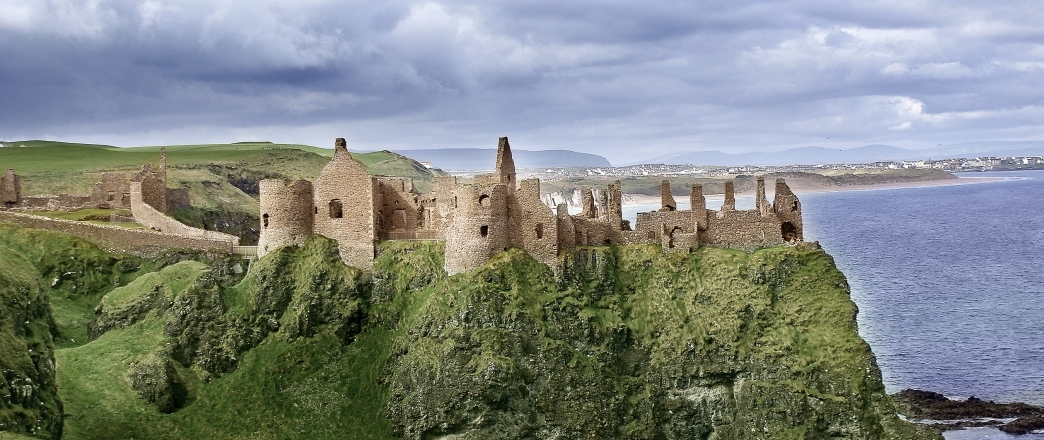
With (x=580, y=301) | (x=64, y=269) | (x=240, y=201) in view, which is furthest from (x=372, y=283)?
(x=240, y=201)

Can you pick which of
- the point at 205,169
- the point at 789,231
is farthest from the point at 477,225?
the point at 205,169

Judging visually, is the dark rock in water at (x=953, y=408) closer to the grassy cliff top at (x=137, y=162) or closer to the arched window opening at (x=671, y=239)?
the arched window opening at (x=671, y=239)

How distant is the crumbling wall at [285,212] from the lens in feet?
191

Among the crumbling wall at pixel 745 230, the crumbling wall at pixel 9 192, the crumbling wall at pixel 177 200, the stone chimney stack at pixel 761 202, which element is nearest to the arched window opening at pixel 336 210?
the crumbling wall at pixel 745 230

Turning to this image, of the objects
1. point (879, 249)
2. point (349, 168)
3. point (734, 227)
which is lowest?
point (879, 249)

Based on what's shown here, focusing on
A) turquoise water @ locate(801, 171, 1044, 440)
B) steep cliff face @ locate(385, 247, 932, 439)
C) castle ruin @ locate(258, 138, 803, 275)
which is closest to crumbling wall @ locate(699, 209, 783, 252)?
castle ruin @ locate(258, 138, 803, 275)

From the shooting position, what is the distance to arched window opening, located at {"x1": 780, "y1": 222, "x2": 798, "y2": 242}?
194 feet

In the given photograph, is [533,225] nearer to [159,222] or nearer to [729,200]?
[729,200]

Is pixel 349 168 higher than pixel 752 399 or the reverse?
higher

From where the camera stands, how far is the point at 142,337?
177 ft

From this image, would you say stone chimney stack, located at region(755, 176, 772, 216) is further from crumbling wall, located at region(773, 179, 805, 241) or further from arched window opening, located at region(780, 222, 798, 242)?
arched window opening, located at region(780, 222, 798, 242)

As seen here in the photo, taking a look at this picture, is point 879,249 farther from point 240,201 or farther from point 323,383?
point 323,383

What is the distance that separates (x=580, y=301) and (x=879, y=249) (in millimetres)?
108521

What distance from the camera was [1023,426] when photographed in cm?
6906
